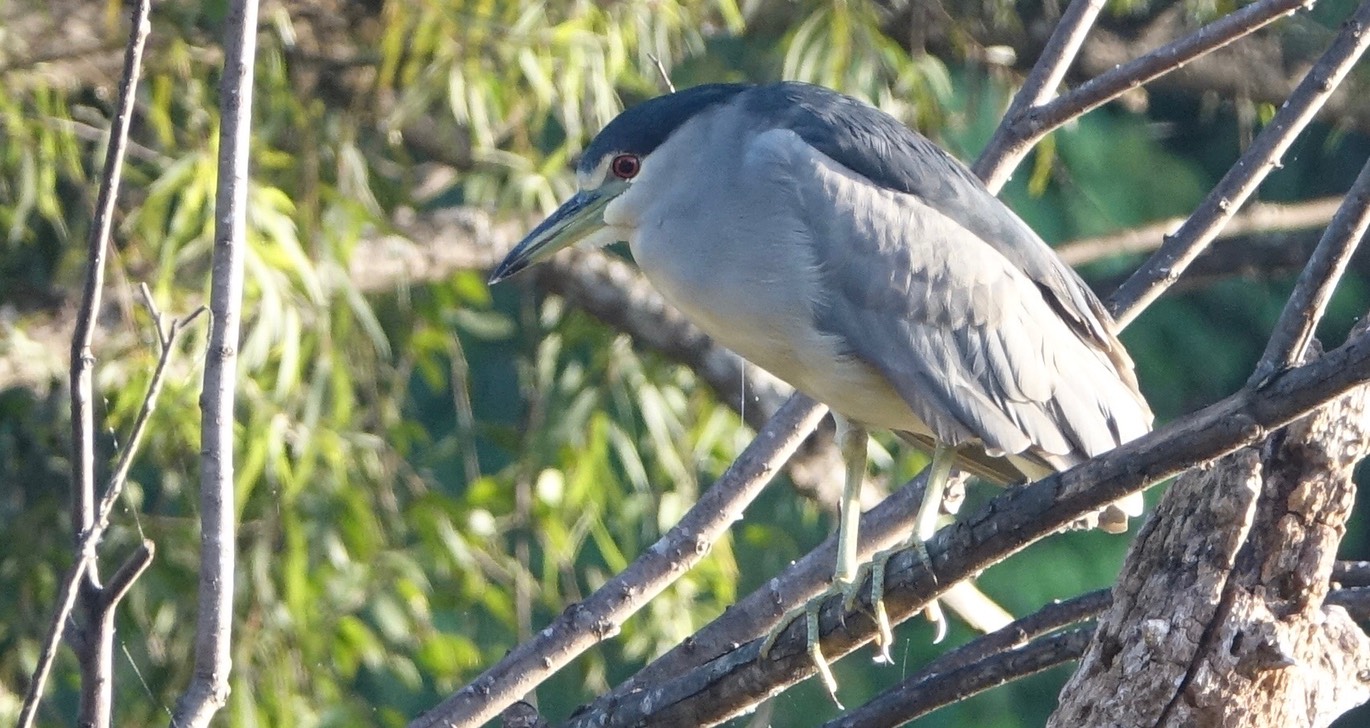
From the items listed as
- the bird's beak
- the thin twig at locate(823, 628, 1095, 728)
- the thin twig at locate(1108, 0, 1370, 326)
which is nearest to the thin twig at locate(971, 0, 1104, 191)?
the thin twig at locate(1108, 0, 1370, 326)

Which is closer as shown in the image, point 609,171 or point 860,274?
point 860,274

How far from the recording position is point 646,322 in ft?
9.98

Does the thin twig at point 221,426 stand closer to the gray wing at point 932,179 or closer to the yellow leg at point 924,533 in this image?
the yellow leg at point 924,533

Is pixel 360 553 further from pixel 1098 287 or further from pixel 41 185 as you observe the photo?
pixel 1098 287

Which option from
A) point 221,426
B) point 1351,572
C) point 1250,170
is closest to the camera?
point 221,426

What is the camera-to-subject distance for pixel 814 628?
154 centimetres

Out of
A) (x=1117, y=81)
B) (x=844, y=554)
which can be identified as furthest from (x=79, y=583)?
(x=1117, y=81)

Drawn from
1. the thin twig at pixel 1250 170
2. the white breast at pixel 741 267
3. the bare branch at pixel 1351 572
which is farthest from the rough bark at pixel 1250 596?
the white breast at pixel 741 267

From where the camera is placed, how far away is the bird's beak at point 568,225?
1.95 m

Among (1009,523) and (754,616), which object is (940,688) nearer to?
(1009,523)

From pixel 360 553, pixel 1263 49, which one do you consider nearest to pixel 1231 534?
pixel 360 553

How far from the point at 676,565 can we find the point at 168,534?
125 cm

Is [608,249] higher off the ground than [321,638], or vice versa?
[608,249]

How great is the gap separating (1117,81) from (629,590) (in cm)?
74
